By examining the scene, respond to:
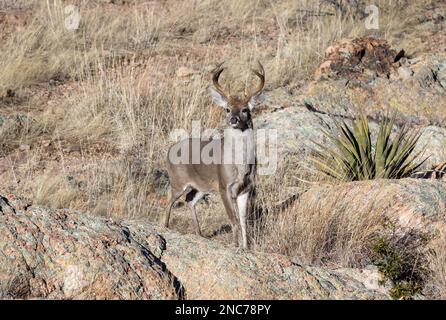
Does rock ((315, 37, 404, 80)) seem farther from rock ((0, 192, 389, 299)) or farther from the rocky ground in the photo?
rock ((0, 192, 389, 299))

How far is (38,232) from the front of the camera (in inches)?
216

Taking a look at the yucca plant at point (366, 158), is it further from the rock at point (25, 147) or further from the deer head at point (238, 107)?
the rock at point (25, 147)

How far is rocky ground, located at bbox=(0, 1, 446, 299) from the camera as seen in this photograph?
17.9 feet

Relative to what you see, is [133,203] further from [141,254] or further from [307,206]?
[141,254]

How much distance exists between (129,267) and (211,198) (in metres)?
4.47

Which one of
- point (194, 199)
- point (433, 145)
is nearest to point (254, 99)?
point (194, 199)

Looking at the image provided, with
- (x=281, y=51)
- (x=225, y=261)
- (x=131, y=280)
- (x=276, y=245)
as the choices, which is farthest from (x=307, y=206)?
(x=281, y=51)

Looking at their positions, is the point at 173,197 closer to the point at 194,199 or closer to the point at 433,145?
the point at 194,199

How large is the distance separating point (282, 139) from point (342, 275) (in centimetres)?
449

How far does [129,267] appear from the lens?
536 cm

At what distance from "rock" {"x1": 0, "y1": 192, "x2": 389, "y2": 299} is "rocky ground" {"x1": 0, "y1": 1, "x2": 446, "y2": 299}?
12mm

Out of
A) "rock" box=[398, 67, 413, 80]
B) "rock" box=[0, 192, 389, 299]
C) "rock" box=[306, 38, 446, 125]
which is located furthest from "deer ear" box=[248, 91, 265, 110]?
"rock" box=[398, 67, 413, 80]

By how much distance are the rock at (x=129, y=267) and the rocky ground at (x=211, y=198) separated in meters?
0.01

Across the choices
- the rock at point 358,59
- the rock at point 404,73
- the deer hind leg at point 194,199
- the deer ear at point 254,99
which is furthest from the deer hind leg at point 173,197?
the rock at point 404,73
